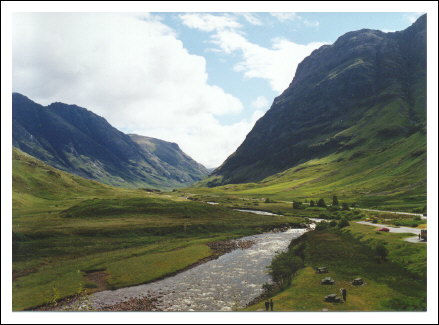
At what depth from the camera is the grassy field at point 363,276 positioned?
41938 millimetres

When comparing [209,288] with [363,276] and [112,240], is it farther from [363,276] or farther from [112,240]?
[112,240]

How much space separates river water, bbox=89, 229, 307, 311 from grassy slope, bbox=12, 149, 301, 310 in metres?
4.35

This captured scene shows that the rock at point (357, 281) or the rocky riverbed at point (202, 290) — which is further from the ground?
the rock at point (357, 281)

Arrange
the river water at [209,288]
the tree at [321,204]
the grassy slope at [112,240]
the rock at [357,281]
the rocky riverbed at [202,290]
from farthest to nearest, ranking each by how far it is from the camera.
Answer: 1. the tree at [321,204]
2. the grassy slope at [112,240]
3. the river water at [209,288]
4. the rock at [357,281]
5. the rocky riverbed at [202,290]

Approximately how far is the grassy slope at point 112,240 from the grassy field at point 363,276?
28283 millimetres

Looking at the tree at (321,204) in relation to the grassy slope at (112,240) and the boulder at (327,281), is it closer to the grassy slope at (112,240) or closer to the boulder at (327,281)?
the grassy slope at (112,240)

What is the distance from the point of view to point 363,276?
174ft

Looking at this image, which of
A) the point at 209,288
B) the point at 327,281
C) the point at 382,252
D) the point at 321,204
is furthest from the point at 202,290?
the point at 321,204

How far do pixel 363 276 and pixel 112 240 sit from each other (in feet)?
223

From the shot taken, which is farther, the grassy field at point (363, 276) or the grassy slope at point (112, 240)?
the grassy slope at point (112, 240)

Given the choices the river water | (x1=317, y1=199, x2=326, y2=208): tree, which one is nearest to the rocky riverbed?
the river water

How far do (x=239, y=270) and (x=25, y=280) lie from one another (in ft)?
136

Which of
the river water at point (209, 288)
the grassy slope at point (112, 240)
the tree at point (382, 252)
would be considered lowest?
the river water at point (209, 288)

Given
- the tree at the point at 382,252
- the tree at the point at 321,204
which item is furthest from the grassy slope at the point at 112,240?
the tree at the point at 382,252
